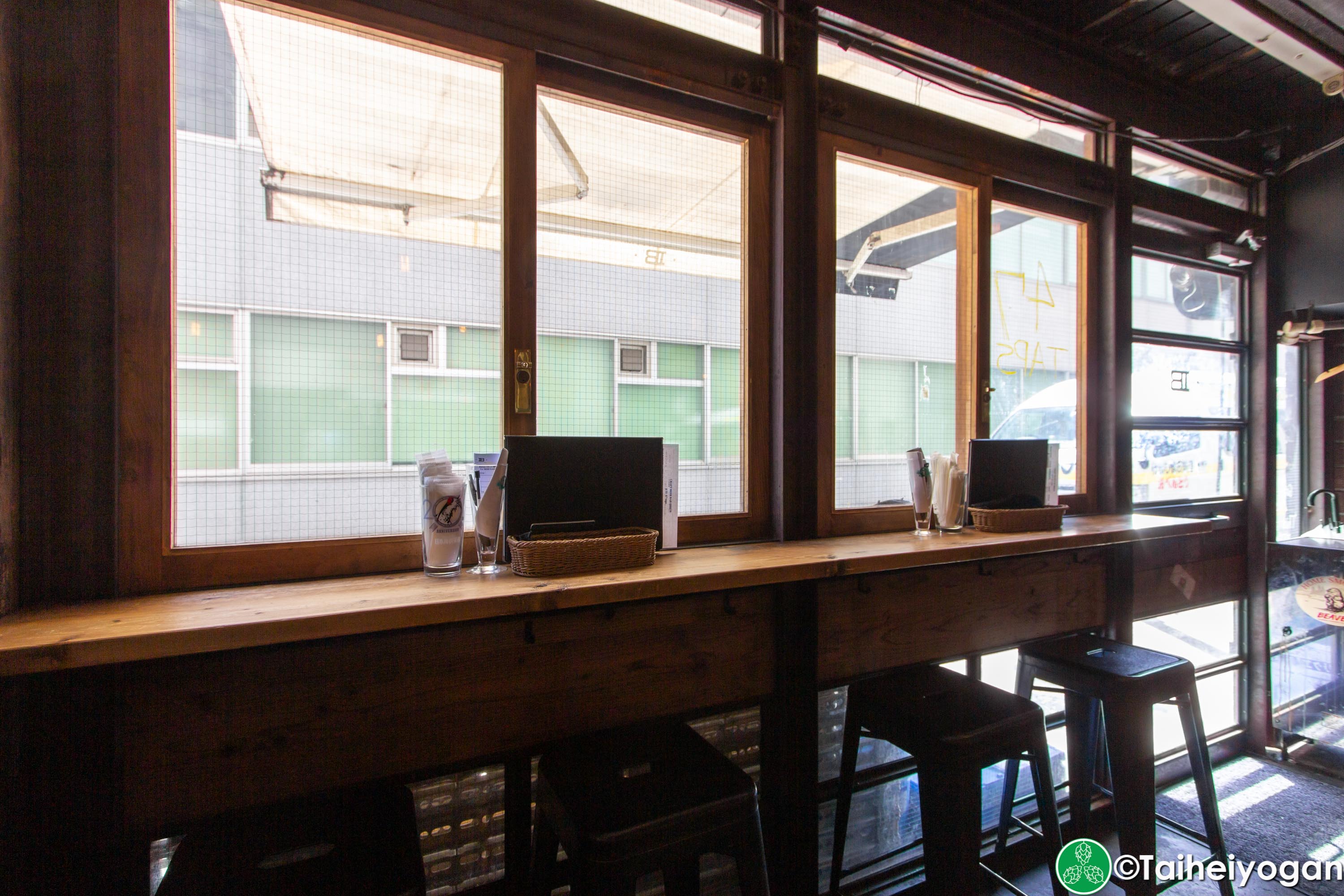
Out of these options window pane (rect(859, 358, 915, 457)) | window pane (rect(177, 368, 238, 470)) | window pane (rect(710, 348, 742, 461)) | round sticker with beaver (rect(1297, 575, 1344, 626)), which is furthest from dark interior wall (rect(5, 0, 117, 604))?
round sticker with beaver (rect(1297, 575, 1344, 626))

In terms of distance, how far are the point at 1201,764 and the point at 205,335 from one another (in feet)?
9.77

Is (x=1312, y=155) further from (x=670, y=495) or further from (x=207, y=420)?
(x=207, y=420)

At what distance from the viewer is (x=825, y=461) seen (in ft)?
6.48

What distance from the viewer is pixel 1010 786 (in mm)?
2029

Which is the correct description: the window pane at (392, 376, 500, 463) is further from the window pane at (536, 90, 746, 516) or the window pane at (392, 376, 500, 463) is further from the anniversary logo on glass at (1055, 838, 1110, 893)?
the anniversary logo on glass at (1055, 838, 1110, 893)

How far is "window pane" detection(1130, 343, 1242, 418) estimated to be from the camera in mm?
2871

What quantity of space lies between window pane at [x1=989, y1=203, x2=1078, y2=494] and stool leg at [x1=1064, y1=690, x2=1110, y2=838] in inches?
34.3

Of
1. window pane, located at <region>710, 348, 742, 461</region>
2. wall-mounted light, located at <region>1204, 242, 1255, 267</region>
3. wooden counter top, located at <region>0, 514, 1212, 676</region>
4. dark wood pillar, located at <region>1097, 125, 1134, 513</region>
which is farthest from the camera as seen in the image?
wall-mounted light, located at <region>1204, 242, 1255, 267</region>

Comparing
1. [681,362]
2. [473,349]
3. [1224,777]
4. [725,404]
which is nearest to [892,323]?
[725,404]

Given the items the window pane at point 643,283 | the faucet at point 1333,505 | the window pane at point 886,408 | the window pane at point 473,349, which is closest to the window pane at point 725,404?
the window pane at point 643,283

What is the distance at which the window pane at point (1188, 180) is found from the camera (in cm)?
288

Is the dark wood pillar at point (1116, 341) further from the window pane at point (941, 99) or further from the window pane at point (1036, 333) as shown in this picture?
the window pane at point (941, 99)

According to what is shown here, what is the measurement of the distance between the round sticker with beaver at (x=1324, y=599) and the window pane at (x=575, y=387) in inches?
133

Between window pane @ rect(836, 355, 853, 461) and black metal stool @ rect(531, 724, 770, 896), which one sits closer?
black metal stool @ rect(531, 724, 770, 896)
